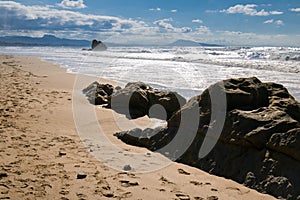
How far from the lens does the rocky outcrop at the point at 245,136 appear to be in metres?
3.85

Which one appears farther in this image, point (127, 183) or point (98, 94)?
point (98, 94)

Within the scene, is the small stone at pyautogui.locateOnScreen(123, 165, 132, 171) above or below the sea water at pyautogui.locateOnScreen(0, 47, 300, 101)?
below

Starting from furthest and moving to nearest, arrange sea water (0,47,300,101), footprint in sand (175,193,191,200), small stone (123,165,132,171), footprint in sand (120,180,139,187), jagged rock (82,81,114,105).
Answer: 1. sea water (0,47,300,101)
2. jagged rock (82,81,114,105)
3. small stone (123,165,132,171)
4. footprint in sand (120,180,139,187)
5. footprint in sand (175,193,191,200)

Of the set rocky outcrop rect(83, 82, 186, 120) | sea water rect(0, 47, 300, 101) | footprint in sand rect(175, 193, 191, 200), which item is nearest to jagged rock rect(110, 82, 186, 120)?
rocky outcrop rect(83, 82, 186, 120)

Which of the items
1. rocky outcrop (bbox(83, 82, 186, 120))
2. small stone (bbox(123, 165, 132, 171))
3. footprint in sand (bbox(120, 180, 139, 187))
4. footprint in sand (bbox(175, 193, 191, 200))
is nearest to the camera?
footprint in sand (bbox(175, 193, 191, 200))

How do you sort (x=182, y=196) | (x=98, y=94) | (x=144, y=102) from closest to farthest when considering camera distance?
1. (x=182, y=196)
2. (x=144, y=102)
3. (x=98, y=94)

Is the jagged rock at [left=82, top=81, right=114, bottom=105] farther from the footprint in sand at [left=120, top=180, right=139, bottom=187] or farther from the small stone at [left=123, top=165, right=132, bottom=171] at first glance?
the footprint in sand at [left=120, top=180, right=139, bottom=187]

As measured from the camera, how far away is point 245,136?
4293mm

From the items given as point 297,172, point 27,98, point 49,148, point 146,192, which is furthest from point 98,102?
point 297,172

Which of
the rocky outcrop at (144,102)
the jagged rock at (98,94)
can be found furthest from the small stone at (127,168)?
the jagged rock at (98,94)

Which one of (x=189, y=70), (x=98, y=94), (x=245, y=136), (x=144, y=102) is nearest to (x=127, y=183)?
(x=245, y=136)

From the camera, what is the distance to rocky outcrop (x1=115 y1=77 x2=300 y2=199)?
3.85 meters

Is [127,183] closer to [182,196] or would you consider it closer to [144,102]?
[182,196]

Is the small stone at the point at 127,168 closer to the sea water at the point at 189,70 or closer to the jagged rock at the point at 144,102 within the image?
the jagged rock at the point at 144,102
